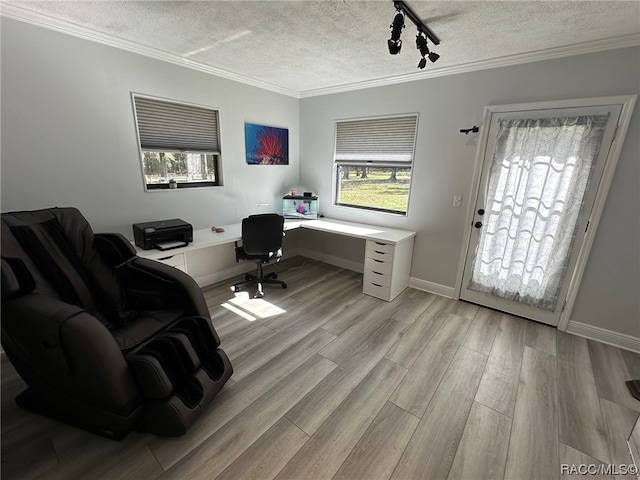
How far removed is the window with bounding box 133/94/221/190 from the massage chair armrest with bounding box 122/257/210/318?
1142mm

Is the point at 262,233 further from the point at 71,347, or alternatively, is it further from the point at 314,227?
the point at 71,347

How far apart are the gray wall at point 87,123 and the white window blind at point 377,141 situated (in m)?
1.41

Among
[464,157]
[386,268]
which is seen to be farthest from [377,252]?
[464,157]

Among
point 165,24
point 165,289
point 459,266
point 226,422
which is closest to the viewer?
point 226,422

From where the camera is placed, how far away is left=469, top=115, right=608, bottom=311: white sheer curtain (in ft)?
7.59

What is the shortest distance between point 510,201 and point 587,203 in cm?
53

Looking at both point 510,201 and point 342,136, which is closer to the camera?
point 510,201

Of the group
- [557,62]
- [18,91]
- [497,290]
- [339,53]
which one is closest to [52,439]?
[18,91]

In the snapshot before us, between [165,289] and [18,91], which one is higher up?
[18,91]

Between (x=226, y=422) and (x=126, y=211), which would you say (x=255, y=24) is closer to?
(x=126, y=211)

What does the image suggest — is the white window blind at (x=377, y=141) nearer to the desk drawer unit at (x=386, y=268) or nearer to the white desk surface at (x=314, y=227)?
the white desk surface at (x=314, y=227)

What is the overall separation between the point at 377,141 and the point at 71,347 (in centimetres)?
333

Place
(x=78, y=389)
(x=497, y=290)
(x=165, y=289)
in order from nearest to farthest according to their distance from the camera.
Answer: (x=78, y=389) < (x=165, y=289) < (x=497, y=290)

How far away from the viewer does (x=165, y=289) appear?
190 cm
